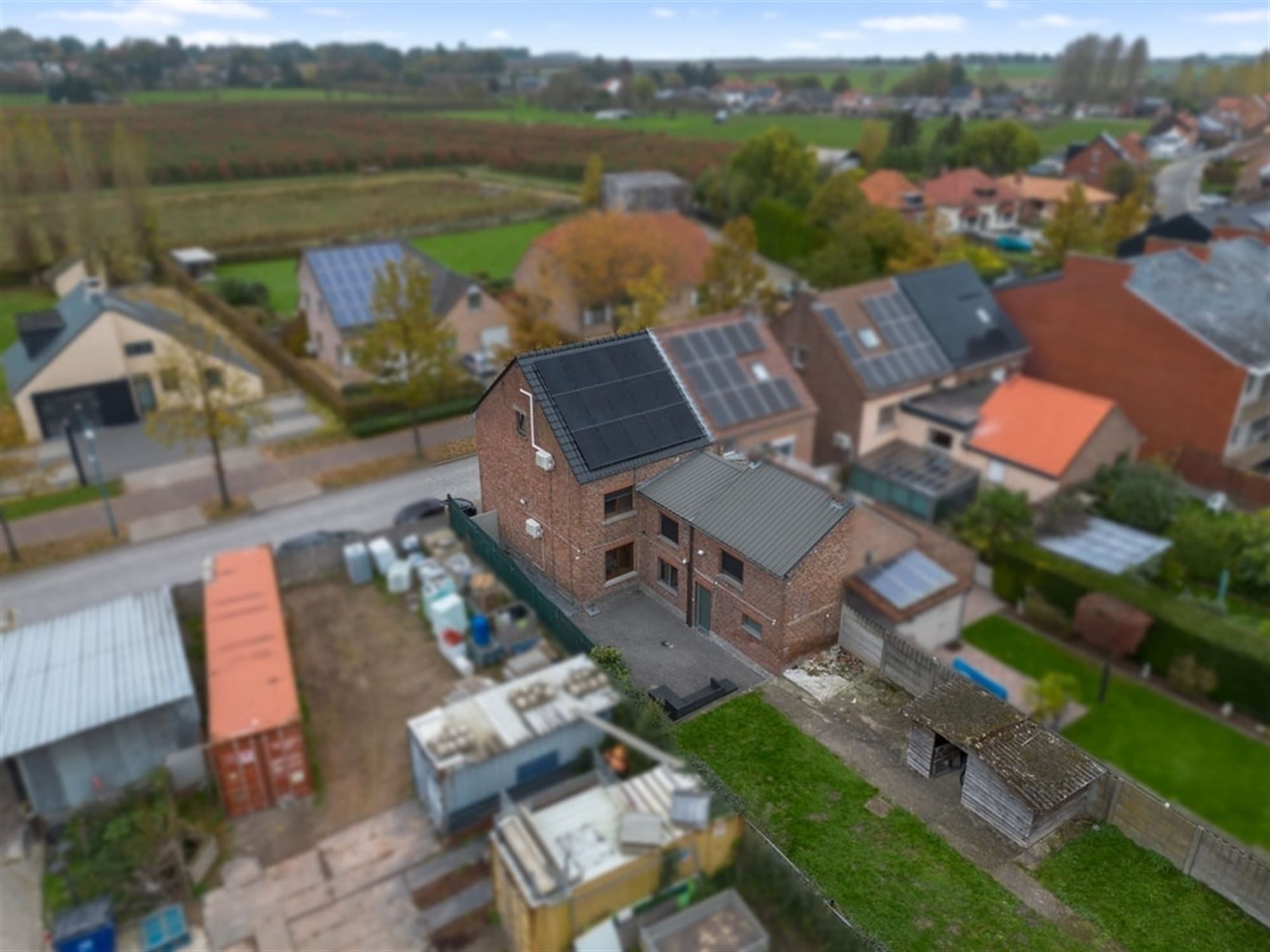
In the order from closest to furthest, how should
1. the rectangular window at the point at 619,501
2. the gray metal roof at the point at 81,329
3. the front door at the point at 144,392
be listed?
the rectangular window at the point at 619,501, the gray metal roof at the point at 81,329, the front door at the point at 144,392

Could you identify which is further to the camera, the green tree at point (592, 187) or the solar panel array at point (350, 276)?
the green tree at point (592, 187)

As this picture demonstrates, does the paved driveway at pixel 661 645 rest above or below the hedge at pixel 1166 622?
above

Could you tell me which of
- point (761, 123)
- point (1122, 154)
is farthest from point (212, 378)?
point (761, 123)

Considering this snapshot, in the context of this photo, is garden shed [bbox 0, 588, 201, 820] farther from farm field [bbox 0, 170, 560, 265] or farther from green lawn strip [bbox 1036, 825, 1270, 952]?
farm field [bbox 0, 170, 560, 265]

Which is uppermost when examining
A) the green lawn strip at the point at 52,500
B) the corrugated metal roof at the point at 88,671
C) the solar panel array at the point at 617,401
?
the solar panel array at the point at 617,401

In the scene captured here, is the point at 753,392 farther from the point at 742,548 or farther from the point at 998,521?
the point at 742,548

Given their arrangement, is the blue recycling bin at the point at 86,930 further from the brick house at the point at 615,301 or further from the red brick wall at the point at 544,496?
the brick house at the point at 615,301

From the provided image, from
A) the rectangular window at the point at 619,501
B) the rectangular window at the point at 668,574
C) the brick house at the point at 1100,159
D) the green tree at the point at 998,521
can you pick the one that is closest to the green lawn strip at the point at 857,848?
the rectangular window at the point at 668,574
